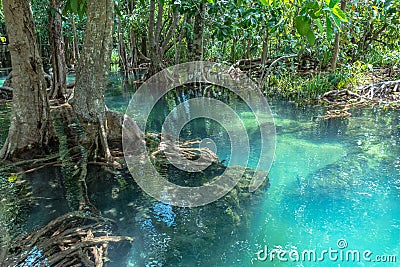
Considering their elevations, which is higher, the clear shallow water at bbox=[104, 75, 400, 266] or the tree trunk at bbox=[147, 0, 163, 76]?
the tree trunk at bbox=[147, 0, 163, 76]

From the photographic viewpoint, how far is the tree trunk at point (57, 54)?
811cm

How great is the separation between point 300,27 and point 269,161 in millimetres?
3299

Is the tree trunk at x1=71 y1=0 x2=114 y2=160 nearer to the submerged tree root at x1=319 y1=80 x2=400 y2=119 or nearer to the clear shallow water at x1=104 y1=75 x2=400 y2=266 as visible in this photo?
the clear shallow water at x1=104 y1=75 x2=400 y2=266

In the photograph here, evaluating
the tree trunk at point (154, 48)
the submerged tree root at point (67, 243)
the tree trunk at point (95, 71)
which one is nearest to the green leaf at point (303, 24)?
the submerged tree root at point (67, 243)

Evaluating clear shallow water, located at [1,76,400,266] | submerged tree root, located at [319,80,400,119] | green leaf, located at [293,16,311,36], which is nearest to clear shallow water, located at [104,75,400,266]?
clear shallow water, located at [1,76,400,266]

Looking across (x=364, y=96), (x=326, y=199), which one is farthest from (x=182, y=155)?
(x=364, y=96)

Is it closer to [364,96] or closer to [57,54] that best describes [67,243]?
[57,54]

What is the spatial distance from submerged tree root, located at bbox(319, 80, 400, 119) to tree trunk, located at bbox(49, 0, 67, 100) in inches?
266

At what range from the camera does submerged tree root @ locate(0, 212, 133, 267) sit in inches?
103

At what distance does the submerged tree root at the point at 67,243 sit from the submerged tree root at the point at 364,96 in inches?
253

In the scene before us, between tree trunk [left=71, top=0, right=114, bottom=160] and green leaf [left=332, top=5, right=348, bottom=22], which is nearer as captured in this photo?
green leaf [left=332, top=5, right=348, bottom=22]

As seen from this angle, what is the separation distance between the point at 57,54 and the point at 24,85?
4167mm

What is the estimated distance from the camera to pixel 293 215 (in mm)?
3596

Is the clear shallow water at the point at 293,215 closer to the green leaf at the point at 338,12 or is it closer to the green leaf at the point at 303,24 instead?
the green leaf at the point at 303,24
